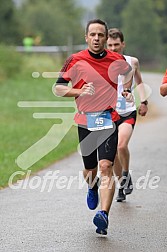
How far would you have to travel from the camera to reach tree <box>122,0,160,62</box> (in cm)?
9188

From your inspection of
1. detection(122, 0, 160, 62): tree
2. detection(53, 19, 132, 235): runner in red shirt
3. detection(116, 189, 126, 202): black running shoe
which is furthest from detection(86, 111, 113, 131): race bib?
detection(122, 0, 160, 62): tree

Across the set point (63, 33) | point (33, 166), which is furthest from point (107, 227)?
point (63, 33)

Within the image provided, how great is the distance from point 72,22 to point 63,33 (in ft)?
49.5

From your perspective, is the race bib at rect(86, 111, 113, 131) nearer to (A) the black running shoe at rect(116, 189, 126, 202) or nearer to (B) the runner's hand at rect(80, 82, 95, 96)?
(B) the runner's hand at rect(80, 82, 95, 96)

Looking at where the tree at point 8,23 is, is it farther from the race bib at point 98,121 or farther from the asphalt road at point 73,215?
the race bib at point 98,121

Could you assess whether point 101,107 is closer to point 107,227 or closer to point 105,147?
point 105,147

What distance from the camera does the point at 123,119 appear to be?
34.1 ft

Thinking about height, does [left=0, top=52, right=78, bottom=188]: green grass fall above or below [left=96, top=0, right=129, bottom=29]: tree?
above

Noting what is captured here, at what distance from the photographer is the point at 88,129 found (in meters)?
8.40

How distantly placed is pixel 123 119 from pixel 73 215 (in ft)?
5.68

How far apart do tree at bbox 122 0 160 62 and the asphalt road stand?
7840 centimetres

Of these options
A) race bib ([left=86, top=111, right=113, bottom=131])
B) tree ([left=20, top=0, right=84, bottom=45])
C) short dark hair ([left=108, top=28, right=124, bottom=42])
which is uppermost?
short dark hair ([left=108, top=28, right=124, bottom=42])

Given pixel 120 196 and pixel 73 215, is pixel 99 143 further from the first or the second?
pixel 120 196

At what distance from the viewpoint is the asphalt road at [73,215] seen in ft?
25.2
